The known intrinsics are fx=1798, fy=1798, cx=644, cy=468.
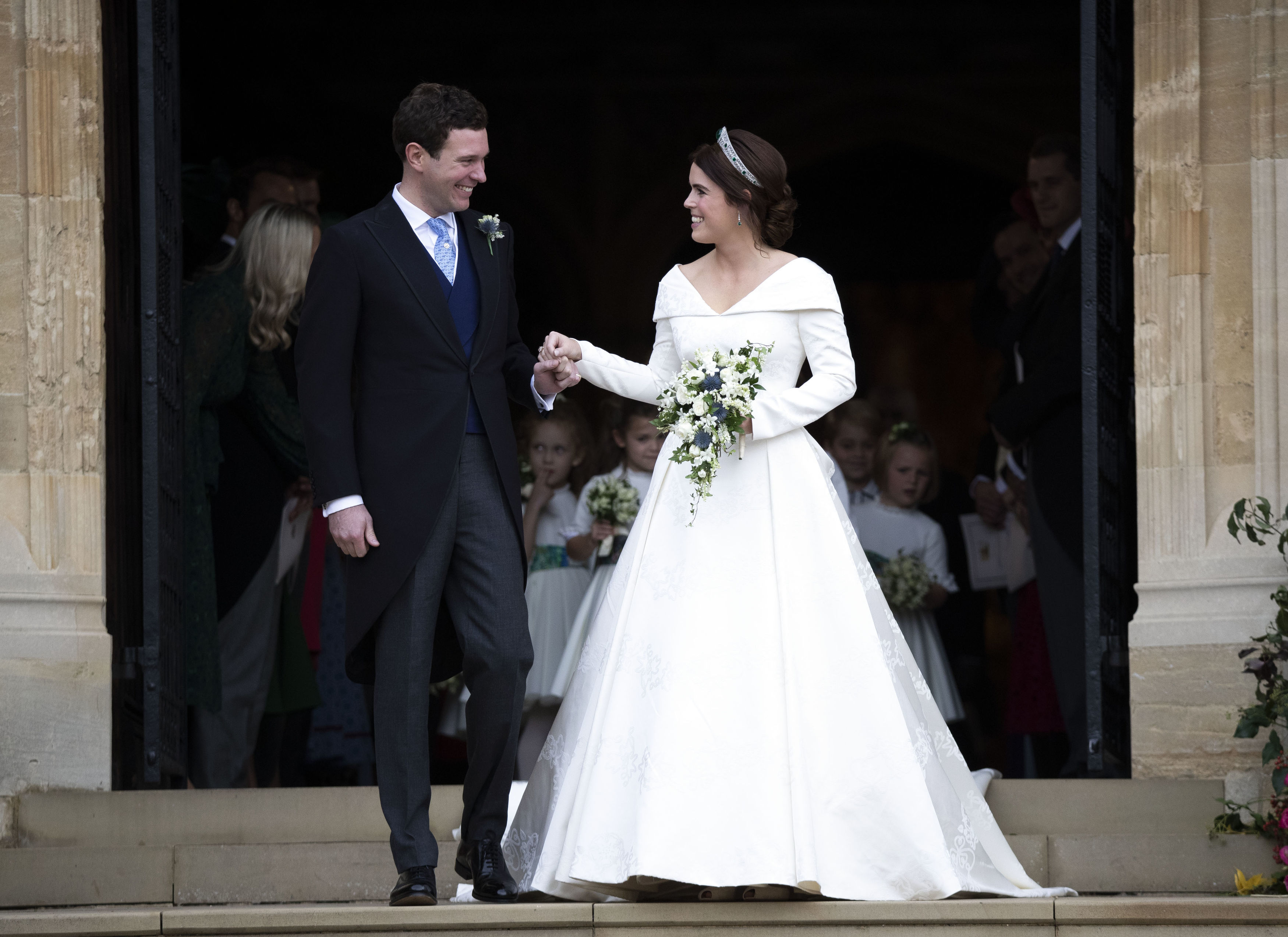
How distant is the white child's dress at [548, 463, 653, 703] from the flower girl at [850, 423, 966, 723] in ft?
3.65

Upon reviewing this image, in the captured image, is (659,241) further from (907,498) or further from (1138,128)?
(1138,128)

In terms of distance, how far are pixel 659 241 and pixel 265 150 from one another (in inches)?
97.5

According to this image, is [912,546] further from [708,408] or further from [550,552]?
[708,408]

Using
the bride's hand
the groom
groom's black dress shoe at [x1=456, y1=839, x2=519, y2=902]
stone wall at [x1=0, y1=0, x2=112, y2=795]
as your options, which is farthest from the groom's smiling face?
stone wall at [x1=0, y1=0, x2=112, y2=795]

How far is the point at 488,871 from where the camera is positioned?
4.65 m

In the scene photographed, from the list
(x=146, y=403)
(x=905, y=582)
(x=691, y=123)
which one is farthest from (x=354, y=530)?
(x=691, y=123)

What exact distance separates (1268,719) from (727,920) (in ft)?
6.63

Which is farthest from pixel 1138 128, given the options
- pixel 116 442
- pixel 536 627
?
pixel 116 442

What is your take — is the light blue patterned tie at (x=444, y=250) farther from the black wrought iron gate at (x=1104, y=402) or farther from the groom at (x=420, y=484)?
the black wrought iron gate at (x=1104, y=402)

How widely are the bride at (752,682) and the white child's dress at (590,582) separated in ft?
7.27

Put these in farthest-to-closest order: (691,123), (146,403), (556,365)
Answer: (691,123) → (146,403) → (556,365)

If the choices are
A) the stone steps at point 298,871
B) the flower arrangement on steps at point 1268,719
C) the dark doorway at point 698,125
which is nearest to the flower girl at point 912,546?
the flower arrangement on steps at point 1268,719

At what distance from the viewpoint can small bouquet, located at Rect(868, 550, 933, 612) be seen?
7.86m

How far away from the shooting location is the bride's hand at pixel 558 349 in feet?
15.8
